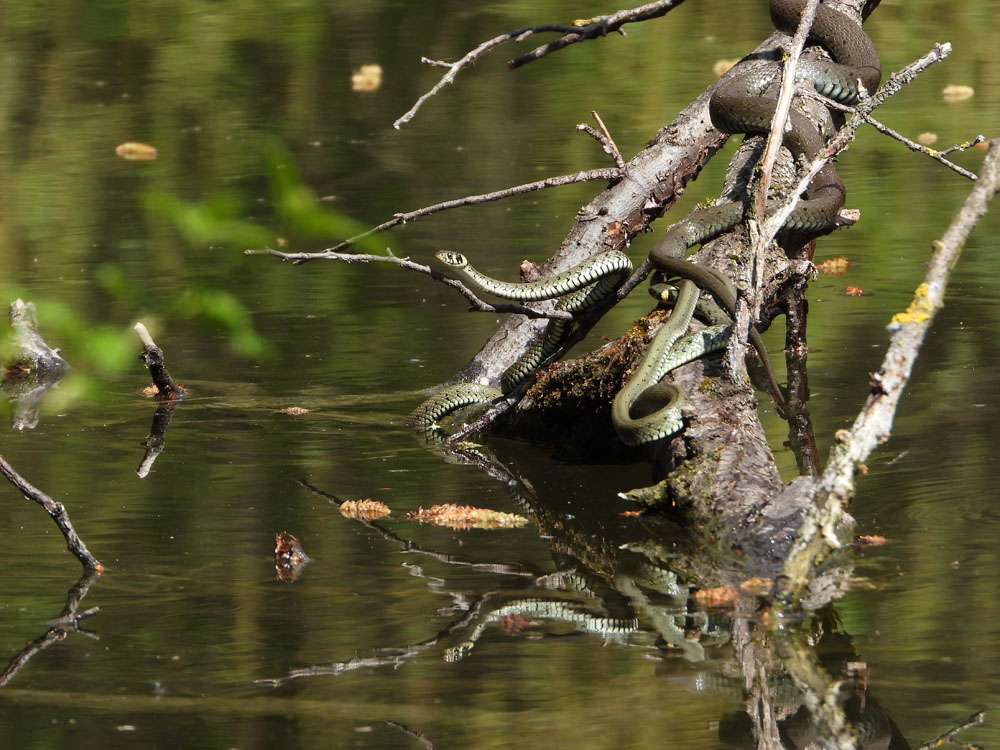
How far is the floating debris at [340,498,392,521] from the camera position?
18.9ft

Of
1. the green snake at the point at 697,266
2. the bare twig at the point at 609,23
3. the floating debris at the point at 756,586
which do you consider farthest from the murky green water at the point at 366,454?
the bare twig at the point at 609,23

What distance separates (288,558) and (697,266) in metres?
2.23

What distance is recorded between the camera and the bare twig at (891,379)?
400cm

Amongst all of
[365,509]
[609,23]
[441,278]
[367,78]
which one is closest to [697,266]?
[441,278]

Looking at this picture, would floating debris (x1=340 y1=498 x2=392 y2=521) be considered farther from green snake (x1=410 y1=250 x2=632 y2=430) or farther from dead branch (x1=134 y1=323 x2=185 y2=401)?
dead branch (x1=134 y1=323 x2=185 y2=401)

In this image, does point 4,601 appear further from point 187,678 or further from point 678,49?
point 678,49

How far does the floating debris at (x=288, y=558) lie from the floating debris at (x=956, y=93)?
1057cm

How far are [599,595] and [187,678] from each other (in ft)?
4.51

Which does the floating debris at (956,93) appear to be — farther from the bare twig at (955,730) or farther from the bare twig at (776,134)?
the bare twig at (955,730)

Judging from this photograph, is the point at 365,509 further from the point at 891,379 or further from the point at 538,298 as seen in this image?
the point at 891,379

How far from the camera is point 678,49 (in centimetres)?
1716

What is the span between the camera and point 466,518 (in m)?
5.68

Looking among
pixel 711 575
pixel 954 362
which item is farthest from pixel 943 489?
pixel 954 362

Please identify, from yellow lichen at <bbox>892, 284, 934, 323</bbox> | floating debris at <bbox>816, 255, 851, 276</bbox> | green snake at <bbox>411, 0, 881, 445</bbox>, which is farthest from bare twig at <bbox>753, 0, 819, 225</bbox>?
floating debris at <bbox>816, 255, 851, 276</bbox>
